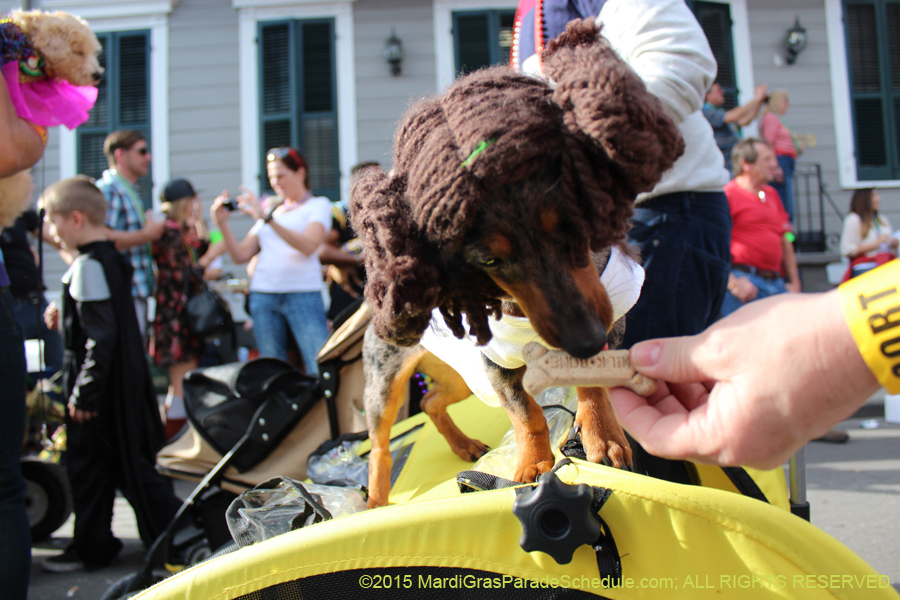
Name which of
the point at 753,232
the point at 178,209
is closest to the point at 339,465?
the point at 178,209

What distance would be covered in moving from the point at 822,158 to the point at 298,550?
993 cm

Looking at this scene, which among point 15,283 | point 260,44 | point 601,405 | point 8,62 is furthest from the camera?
point 260,44

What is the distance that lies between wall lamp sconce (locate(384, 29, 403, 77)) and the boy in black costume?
5978mm

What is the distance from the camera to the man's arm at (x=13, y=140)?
5.70 feet

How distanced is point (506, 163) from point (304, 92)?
8525 millimetres

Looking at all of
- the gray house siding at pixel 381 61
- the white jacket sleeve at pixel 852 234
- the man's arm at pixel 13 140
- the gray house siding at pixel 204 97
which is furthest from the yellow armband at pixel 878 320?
the gray house siding at pixel 204 97

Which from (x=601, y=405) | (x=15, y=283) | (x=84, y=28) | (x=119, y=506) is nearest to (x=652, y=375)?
(x=601, y=405)

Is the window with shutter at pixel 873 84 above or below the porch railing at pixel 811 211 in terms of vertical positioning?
above

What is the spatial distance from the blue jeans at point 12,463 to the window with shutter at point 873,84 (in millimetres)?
10305

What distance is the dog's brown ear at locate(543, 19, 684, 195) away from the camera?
0.96 meters

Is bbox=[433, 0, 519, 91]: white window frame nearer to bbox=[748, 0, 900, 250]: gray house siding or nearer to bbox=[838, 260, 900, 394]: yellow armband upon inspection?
bbox=[748, 0, 900, 250]: gray house siding

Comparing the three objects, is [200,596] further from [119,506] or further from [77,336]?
[119,506]

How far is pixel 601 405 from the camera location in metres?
1.43

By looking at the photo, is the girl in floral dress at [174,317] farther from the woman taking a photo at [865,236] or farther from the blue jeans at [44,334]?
the woman taking a photo at [865,236]
